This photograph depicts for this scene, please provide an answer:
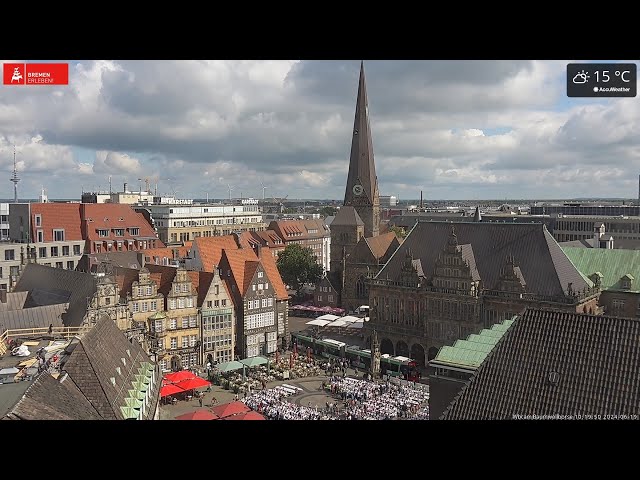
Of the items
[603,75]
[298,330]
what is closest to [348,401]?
[298,330]

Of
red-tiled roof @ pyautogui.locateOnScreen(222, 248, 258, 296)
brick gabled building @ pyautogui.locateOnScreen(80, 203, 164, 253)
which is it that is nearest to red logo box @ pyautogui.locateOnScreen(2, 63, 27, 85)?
red-tiled roof @ pyautogui.locateOnScreen(222, 248, 258, 296)

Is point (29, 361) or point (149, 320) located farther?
point (149, 320)

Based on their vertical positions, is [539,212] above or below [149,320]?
above

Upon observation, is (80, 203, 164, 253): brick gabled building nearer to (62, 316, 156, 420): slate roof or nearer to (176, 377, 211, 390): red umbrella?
(176, 377, 211, 390): red umbrella

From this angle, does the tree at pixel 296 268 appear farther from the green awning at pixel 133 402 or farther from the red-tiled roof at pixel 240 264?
the green awning at pixel 133 402

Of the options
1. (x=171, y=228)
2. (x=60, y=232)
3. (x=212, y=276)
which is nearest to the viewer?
(x=212, y=276)

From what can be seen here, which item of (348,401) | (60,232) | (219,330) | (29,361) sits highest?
(60,232)

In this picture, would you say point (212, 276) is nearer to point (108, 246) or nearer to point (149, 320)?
point (149, 320)
